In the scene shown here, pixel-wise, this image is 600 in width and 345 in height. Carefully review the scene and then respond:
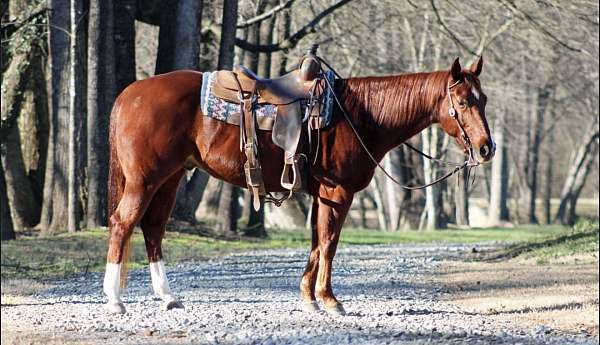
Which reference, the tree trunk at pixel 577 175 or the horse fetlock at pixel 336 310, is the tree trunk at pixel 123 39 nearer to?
the horse fetlock at pixel 336 310

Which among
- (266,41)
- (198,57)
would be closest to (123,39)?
(198,57)

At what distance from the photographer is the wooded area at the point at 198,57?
23.7 meters

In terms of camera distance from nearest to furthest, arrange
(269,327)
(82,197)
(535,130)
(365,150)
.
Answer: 1. (269,327)
2. (365,150)
3. (82,197)
4. (535,130)

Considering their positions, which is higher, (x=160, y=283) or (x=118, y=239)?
(x=118, y=239)

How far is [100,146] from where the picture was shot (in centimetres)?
2386

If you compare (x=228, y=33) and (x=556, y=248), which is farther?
(x=228, y=33)

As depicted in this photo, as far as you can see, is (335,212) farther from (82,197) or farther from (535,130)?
(535,130)

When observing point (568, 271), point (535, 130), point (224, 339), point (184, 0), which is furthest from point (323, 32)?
point (535, 130)

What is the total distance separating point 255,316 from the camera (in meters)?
11.5

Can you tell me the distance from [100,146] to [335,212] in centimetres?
1270

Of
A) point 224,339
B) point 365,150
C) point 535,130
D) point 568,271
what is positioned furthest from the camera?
point 535,130

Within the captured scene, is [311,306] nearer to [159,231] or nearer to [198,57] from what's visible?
[159,231]

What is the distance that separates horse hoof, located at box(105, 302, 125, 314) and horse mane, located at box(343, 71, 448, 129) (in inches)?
120

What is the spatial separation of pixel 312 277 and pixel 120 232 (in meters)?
2.02
